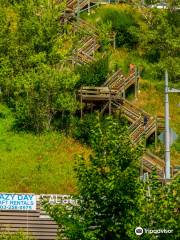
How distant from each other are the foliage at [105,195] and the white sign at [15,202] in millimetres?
10541

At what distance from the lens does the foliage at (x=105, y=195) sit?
21047mm

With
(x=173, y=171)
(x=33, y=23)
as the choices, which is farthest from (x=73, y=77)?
(x=173, y=171)

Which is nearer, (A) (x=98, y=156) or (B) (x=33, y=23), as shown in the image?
(A) (x=98, y=156)

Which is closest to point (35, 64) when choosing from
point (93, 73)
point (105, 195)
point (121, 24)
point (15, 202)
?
point (93, 73)

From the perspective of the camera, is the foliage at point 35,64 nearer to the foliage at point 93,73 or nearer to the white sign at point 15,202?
the foliage at point 93,73

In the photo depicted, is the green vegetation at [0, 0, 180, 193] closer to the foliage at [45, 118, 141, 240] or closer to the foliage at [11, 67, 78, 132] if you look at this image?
the foliage at [11, 67, 78, 132]

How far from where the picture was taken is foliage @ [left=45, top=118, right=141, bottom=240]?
2105 cm

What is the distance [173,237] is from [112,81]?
28731 millimetres

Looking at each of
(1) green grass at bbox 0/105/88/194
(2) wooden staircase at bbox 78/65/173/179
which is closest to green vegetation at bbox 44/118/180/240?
(1) green grass at bbox 0/105/88/194

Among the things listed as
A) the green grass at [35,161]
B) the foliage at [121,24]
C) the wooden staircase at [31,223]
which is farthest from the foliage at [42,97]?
the wooden staircase at [31,223]

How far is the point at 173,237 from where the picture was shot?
2089 cm

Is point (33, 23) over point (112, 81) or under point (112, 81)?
over

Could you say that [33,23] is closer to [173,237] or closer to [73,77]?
[73,77]

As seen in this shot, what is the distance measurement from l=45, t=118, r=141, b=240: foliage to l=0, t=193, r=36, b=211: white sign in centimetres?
1054
